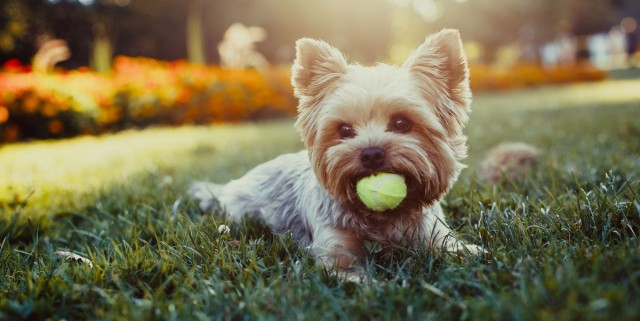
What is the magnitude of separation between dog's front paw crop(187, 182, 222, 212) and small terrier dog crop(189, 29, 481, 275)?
1229 mm

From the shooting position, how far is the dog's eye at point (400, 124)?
3229 millimetres

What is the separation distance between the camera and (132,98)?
1332 centimetres

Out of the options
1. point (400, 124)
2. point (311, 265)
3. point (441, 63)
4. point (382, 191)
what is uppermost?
point (441, 63)

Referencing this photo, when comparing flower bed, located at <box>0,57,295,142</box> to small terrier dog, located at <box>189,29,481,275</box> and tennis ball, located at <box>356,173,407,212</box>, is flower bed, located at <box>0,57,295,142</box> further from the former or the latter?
tennis ball, located at <box>356,173,407,212</box>

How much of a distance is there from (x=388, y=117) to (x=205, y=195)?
2193 millimetres

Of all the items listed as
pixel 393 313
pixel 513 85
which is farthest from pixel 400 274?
pixel 513 85

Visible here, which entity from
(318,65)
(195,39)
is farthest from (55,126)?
(195,39)

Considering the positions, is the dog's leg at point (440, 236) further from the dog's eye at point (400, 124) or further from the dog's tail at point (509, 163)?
the dog's tail at point (509, 163)

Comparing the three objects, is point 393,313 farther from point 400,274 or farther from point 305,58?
point 305,58

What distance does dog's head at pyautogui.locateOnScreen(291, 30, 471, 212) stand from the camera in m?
3.05

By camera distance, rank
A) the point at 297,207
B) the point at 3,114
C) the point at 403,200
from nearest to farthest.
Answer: the point at 403,200 < the point at 297,207 < the point at 3,114

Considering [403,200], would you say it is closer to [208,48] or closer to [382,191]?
[382,191]

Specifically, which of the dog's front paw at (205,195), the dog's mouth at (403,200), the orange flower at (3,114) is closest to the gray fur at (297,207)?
the dog's front paw at (205,195)

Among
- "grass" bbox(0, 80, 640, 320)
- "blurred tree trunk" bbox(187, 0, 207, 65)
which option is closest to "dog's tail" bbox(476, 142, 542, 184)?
"grass" bbox(0, 80, 640, 320)
